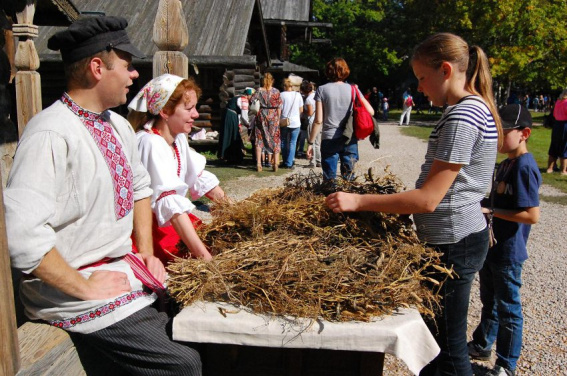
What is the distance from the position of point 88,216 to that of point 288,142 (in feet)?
30.9

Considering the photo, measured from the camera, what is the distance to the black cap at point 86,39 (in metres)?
1.94

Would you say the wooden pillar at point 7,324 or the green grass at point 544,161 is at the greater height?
the wooden pillar at point 7,324

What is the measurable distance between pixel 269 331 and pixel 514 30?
86.4ft

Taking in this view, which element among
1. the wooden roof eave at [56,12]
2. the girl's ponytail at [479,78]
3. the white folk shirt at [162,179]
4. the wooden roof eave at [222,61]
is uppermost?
the wooden roof eave at [56,12]

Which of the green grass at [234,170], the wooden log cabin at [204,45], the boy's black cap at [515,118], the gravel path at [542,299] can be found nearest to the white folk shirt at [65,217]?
the gravel path at [542,299]

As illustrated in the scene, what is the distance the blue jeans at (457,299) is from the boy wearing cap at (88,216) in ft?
3.71

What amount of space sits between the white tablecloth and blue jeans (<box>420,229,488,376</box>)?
0.38 metres

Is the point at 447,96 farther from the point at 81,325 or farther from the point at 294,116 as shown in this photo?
the point at 294,116

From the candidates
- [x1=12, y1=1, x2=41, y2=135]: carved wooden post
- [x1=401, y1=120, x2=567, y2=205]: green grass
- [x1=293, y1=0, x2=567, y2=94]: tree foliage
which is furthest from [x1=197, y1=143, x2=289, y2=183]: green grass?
[x1=293, y1=0, x2=567, y2=94]: tree foliage

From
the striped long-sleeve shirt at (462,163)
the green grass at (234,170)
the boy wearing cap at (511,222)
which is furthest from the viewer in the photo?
the green grass at (234,170)

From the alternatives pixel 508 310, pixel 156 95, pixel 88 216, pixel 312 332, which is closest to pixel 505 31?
pixel 508 310

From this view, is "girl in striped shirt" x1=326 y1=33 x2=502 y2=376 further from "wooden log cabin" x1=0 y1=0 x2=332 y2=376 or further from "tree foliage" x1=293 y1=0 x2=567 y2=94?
"tree foliage" x1=293 y1=0 x2=567 y2=94

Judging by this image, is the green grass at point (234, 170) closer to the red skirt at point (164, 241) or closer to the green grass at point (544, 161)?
the green grass at point (544, 161)

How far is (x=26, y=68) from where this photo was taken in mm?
7211
